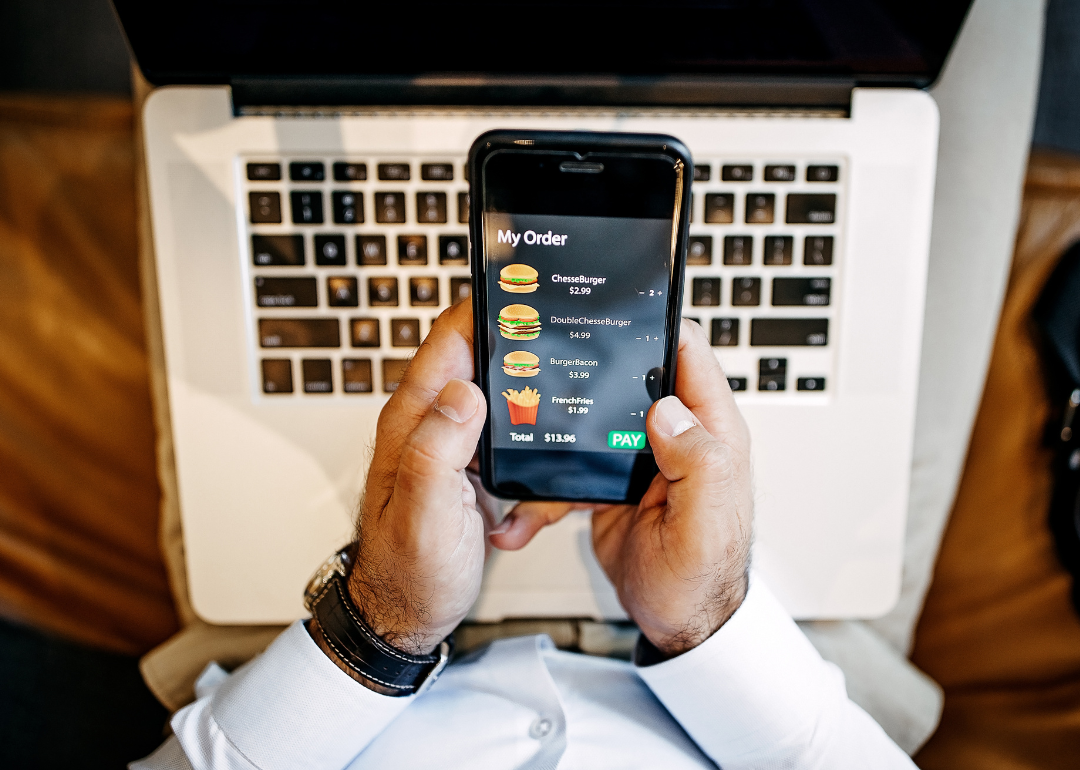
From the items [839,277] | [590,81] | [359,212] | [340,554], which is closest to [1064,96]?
[839,277]

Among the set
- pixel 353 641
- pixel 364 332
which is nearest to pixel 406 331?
pixel 364 332

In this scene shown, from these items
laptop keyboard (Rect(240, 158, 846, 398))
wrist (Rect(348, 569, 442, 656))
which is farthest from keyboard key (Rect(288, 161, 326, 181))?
wrist (Rect(348, 569, 442, 656))

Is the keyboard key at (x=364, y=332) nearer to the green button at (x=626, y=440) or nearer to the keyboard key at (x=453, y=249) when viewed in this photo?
the keyboard key at (x=453, y=249)

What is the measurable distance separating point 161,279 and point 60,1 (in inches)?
18.5

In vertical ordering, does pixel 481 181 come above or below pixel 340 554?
above

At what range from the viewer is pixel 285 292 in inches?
20.7

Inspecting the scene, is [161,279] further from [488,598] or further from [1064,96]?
[1064,96]

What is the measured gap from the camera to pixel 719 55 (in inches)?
19.8

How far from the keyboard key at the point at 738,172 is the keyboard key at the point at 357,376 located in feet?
1.17

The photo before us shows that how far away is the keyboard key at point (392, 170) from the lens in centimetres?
51

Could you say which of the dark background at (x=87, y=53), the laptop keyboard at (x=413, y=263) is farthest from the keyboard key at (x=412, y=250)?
the dark background at (x=87, y=53)

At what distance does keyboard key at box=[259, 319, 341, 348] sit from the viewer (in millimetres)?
529

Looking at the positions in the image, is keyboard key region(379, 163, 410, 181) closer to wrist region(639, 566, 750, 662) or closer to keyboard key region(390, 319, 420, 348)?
keyboard key region(390, 319, 420, 348)

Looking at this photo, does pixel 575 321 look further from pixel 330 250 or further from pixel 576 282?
pixel 330 250
